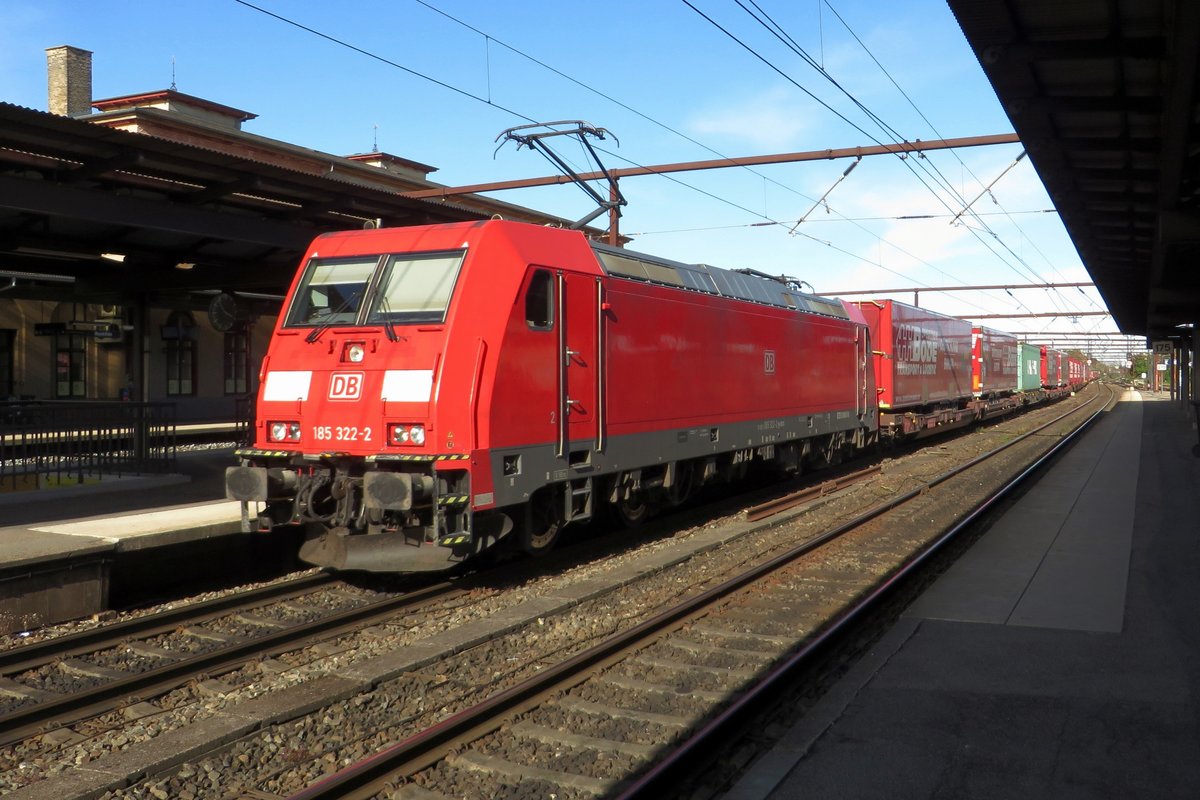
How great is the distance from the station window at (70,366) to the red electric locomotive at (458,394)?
21.4m

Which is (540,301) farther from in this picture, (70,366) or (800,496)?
(70,366)

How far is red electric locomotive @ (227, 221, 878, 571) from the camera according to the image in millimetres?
8102

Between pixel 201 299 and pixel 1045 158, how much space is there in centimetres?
1538

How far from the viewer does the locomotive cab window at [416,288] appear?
853 cm

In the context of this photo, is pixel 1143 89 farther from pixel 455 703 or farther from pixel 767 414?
pixel 455 703

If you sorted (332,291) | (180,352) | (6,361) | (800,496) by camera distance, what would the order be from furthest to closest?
(180,352)
(6,361)
(800,496)
(332,291)

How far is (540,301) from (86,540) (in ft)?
14.7

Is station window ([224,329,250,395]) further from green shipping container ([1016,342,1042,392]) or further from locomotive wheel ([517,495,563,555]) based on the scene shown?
green shipping container ([1016,342,1042,392])

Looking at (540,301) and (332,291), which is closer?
(540,301)

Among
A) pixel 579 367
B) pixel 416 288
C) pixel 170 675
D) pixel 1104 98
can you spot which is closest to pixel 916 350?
pixel 1104 98

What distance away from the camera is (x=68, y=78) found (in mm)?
33875

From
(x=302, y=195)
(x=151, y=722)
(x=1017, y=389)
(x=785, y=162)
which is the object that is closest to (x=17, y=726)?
(x=151, y=722)

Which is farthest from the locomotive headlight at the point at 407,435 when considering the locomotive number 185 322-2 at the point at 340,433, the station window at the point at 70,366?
the station window at the point at 70,366

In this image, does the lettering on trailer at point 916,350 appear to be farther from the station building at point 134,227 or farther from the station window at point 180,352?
the station window at point 180,352
